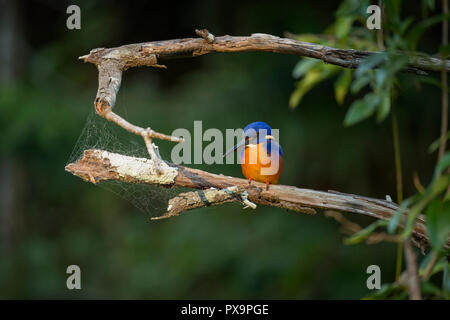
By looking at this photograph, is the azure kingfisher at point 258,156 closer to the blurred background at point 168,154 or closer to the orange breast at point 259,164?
the orange breast at point 259,164

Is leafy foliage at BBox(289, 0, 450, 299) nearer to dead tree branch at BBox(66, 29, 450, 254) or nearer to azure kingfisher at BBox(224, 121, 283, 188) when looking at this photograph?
dead tree branch at BBox(66, 29, 450, 254)

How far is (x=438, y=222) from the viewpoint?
3.73 ft

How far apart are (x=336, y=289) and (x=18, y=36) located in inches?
167

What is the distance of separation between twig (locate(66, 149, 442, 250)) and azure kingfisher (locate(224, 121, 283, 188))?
0.78ft

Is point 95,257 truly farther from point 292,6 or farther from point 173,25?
point 292,6

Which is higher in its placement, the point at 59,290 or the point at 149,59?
the point at 149,59

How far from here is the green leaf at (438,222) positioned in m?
1.10

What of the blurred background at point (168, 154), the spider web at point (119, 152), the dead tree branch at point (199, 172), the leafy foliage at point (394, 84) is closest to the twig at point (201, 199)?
the dead tree branch at point (199, 172)

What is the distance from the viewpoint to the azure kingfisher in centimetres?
188

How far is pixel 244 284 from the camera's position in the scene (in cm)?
449

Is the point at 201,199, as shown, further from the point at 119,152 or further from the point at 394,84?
the point at 394,84

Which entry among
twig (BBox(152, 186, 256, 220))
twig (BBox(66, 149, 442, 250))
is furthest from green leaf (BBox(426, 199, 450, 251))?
twig (BBox(152, 186, 256, 220))

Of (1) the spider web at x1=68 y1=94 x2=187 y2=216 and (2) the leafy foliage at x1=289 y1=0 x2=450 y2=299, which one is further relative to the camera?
(1) the spider web at x1=68 y1=94 x2=187 y2=216
